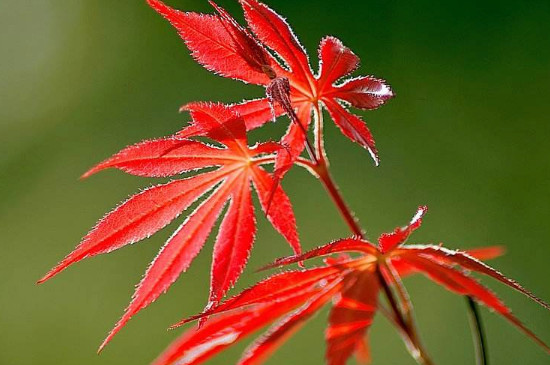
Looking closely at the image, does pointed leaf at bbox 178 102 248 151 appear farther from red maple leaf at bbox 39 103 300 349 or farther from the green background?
the green background

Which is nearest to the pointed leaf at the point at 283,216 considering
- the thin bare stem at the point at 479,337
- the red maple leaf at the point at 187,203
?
the red maple leaf at the point at 187,203

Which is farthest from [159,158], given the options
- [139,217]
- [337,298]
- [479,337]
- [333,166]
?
[333,166]

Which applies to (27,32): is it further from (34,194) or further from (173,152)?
(173,152)

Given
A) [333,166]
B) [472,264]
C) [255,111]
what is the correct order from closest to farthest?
[472,264], [255,111], [333,166]

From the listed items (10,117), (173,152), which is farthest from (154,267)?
(10,117)

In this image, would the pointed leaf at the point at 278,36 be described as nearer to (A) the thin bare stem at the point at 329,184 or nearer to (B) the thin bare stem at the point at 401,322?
(A) the thin bare stem at the point at 329,184

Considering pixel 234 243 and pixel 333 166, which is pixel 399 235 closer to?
pixel 234 243
